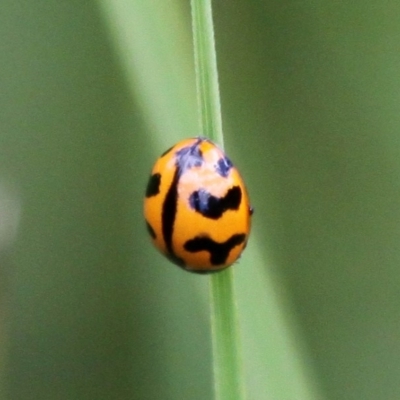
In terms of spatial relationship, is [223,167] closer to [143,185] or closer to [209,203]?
[209,203]

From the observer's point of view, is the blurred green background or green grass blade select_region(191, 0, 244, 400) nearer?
green grass blade select_region(191, 0, 244, 400)

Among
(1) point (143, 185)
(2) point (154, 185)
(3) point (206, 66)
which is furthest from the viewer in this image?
(1) point (143, 185)

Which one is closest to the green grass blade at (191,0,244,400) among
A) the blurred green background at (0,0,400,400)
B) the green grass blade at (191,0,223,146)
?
the green grass blade at (191,0,223,146)

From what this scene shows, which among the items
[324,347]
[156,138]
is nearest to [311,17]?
[156,138]

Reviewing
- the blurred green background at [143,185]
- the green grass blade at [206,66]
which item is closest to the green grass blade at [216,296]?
the green grass blade at [206,66]

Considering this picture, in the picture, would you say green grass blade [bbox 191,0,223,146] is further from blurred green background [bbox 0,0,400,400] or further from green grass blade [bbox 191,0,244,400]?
blurred green background [bbox 0,0,400,400]

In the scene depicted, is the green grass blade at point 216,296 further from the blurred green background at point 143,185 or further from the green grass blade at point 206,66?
the blurred green background at point 143,185

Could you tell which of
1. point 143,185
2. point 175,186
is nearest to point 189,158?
point 175,186

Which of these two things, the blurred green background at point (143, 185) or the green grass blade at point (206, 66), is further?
the blurred green background at point (143, 185)
